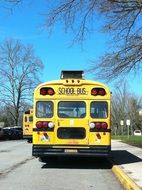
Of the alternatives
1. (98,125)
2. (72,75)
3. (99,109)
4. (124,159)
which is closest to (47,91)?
(72,75)

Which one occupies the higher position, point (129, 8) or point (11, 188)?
point (129, 8)

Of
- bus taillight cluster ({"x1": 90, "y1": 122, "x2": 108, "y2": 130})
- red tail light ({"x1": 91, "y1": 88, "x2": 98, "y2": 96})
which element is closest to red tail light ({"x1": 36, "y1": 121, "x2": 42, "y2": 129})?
bus taillight cluster ({"x1": 90, "y1": 122, "x2": 108, "y2": 130})

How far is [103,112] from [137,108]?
297ft

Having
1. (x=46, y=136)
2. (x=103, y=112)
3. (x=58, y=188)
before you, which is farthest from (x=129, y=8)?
(x=58, y=188)

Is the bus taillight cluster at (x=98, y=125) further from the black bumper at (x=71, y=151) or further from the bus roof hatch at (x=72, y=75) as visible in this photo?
the bus roof hatch at (x=72, y=75)

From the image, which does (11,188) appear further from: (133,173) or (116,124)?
(116,124)

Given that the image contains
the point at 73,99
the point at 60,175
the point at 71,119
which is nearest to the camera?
the point at 60,175

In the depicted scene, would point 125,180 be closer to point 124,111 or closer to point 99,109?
point 99,109

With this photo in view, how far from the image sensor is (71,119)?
17.0 metres

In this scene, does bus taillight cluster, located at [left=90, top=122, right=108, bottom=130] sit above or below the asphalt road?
above

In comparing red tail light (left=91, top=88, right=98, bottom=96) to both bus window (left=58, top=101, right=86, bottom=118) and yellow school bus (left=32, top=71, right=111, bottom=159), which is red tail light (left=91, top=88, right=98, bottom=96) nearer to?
yellow school bus (left=32, top=71, right=111, bottom=159)

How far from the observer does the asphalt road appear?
12355 mm

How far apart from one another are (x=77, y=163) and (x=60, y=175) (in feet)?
13.5

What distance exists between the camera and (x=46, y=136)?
55.3 feet
